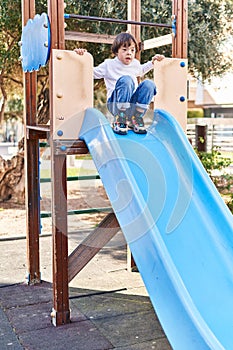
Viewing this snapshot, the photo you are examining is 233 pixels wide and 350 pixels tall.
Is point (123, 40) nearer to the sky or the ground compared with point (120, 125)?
nearer to the sky

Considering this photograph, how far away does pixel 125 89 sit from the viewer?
3.96 m

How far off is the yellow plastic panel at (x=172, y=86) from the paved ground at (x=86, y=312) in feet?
5.76

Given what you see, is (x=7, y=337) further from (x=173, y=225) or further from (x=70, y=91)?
(x=70, y=91)

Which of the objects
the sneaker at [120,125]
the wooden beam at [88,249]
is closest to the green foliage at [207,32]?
the sneaker at [120,125]

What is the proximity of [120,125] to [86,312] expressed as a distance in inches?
66.6

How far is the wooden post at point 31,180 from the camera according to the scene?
4770 mm

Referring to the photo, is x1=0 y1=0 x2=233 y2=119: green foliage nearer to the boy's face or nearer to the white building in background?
the boy's face

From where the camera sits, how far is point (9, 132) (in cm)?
3156

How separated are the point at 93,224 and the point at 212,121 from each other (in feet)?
20.1

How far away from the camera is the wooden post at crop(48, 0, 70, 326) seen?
3.72 meters

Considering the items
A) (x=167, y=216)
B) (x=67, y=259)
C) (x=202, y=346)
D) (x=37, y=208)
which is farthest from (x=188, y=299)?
(x=37, y=208)

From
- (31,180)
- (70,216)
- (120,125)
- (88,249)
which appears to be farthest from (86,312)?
(70,216)

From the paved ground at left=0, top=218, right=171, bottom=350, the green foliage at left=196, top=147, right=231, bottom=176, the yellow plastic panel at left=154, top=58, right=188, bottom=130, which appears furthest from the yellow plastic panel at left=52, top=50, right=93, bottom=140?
the green foliage at left=196, top=147, right=231, bottom=176

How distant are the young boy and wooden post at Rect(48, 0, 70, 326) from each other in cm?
31
